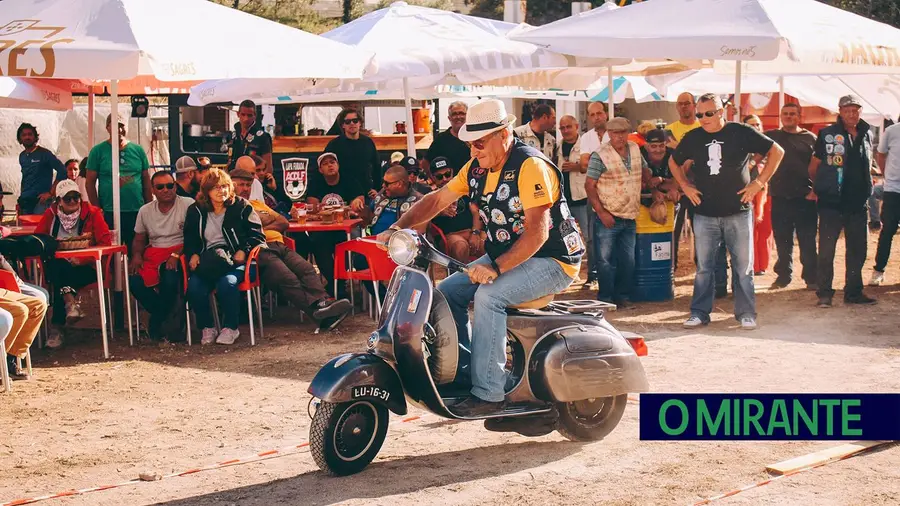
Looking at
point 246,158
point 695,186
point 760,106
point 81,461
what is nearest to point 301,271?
point 246,158

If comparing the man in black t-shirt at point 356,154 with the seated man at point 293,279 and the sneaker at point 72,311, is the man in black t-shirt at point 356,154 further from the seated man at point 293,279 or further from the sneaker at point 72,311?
the sneaker at point 72,311

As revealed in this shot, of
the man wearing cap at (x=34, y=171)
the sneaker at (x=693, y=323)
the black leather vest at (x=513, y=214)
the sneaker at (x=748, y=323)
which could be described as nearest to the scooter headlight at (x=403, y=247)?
the black leather vest at (x=513, y=214)

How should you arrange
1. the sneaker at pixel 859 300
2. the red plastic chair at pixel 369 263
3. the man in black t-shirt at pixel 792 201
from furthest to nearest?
the man in black t-shirt at pixel 792 201, the sneaker at pixel 859 300, the red plastic chair at pixel 369 263

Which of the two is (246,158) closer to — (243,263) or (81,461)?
(243,263)

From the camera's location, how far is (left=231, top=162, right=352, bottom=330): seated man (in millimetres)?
10039

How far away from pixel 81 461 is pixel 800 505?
3570 mm

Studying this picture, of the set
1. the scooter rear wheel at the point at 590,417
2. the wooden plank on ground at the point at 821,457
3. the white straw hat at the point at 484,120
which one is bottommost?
the wooden plank on ground at the point at 821,457

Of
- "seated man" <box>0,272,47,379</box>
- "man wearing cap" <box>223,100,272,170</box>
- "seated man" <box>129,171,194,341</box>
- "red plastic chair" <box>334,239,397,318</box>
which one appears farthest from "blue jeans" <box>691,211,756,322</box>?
"seated man" <box>0,272,47,379</box>

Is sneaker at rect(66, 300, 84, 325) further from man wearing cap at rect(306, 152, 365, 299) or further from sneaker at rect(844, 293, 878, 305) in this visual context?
sneaker at rect(844, 293, 878, 305)

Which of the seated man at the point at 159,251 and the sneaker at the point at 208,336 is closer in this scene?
the sneaker at the point at 208,336

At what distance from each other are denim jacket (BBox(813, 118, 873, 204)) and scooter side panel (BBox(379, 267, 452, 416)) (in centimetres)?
660

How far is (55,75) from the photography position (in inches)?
332

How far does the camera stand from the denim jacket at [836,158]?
1135 cm

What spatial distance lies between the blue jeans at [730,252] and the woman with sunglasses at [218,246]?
3.57 metres
